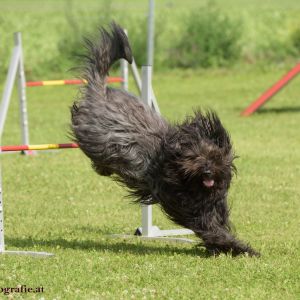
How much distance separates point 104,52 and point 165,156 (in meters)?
1.13

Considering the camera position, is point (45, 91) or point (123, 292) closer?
point (123, 292)

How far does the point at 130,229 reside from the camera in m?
7.79

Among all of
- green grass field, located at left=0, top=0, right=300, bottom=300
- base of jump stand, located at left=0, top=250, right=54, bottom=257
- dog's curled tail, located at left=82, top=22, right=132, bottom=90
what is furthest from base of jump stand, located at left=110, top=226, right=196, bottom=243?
dog's curled tail, located at left=82, top=22, right=132, bottom=90

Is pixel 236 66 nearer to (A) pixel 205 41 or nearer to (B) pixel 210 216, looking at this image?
(A) pixel 205 41

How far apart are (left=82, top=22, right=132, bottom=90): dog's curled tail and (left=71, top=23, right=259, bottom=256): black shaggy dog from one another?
0.12 m

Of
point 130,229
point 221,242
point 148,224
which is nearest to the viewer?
point 221,242

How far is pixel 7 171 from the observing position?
35.4 ft

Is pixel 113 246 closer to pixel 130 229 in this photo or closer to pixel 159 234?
pixel 159 234

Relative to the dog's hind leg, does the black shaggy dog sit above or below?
above

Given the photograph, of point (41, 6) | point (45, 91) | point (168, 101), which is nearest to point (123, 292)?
point (168, 101)

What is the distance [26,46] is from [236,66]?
226 inches

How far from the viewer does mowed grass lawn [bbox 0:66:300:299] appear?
548cm

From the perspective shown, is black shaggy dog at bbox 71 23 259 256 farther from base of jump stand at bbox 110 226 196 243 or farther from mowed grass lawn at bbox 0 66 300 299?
base of jump stand at bbox 110 226 196 243

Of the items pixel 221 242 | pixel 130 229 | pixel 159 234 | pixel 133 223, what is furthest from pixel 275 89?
pixel 221 242
